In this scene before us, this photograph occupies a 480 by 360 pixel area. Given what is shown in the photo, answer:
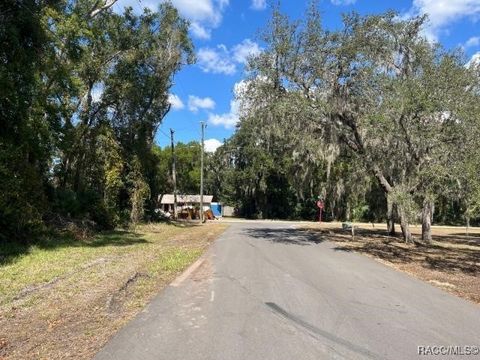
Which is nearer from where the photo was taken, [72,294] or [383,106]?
[72,294]

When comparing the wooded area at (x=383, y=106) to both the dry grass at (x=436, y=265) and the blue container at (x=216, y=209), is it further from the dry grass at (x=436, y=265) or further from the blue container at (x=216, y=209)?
the blue container at (x=216, y=209)

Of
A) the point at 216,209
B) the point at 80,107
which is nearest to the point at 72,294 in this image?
the point at 80,107

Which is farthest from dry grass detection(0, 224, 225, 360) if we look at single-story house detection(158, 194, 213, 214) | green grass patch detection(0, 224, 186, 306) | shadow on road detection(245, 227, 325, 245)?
single-story house detection(158, 194, 213, 214)

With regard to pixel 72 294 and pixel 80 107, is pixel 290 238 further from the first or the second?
pixel 72 294

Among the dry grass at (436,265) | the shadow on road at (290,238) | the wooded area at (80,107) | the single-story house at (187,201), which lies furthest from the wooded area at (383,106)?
the single-story house at (187,201)

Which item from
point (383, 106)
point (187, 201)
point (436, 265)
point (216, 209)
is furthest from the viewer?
point (187, 201)

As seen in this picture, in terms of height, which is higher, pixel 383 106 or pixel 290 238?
pixel 383 106

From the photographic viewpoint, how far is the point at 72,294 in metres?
8.58

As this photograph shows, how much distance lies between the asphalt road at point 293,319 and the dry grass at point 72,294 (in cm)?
44

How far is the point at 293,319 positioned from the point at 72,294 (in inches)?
159

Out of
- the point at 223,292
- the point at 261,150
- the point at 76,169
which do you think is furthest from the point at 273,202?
the point at 223,292

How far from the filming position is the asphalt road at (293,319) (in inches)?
215

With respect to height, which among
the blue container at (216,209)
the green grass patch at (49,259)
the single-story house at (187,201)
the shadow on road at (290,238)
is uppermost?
the single-story house at (187,201)

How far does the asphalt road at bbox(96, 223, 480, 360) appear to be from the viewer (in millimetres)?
5449
